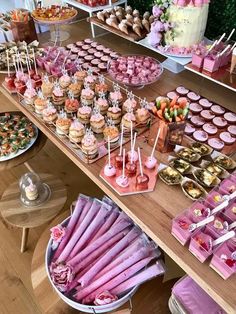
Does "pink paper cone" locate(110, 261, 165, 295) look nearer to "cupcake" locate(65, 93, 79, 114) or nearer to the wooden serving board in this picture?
"cupcake" locate(65, 93, 79, 114)

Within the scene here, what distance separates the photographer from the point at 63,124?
1.41 metres

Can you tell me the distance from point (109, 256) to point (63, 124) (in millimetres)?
596

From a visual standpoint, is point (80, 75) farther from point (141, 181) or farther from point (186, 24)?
point (141, 181)

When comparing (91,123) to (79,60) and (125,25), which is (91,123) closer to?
(79,60)

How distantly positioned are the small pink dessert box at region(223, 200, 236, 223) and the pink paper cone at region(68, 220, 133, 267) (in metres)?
0.52

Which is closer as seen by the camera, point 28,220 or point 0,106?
point 28,220

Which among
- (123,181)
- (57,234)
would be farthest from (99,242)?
(123,181)

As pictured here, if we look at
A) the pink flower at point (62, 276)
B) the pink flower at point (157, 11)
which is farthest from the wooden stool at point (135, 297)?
the pink flower at point (157, 11)

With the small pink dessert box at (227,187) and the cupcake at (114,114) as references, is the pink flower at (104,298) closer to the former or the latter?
the small pink dessert box at (227,187)

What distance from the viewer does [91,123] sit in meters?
1.42

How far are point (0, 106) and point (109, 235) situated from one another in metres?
2.07

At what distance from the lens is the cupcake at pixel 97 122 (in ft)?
4.61

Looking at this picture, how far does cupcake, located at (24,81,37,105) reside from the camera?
1587 mm

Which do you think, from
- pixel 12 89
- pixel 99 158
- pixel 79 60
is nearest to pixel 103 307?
pixel 99 158
